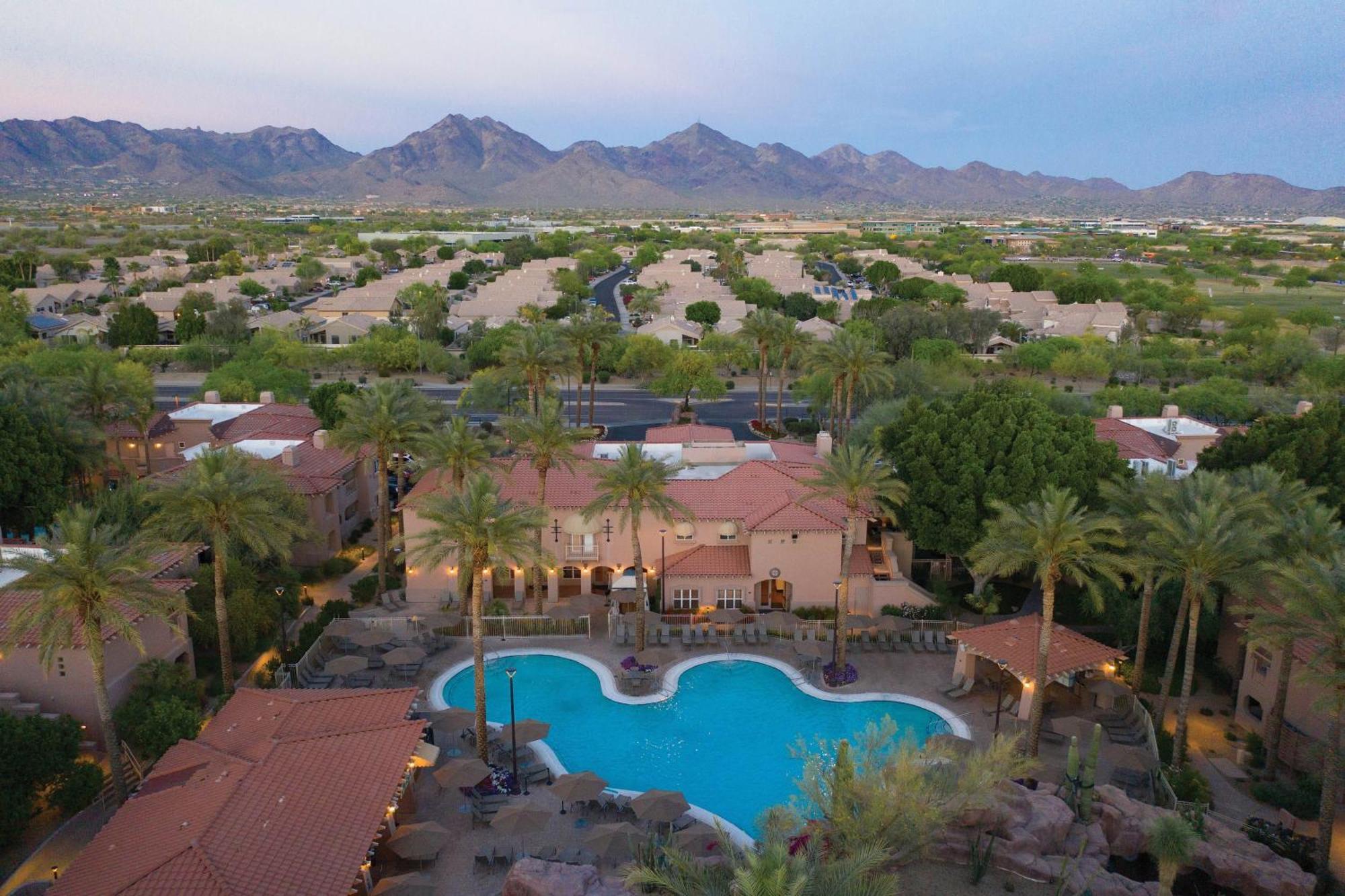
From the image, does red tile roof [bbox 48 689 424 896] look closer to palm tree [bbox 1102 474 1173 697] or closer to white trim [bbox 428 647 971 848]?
white trim [bbox 428 647 971 848]

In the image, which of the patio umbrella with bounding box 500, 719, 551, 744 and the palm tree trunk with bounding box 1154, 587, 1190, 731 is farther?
the palm tree trunk with bounding box 1154, 587, 1190, 731

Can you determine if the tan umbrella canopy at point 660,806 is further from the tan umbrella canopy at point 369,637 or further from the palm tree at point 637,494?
the tan umbrella canopy at point 369,637

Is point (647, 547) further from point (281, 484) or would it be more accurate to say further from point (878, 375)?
point (878, 375)

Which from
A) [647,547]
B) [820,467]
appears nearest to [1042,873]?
[820,467]

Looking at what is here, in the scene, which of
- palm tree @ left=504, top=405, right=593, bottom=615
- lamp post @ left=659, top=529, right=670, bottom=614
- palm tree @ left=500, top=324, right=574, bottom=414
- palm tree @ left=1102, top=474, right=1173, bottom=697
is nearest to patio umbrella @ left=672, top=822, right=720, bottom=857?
palm tree @ left=504, top=405, right=593, bottom=615

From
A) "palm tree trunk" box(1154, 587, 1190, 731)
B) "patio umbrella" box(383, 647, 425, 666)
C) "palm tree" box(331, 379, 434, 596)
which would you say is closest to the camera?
"palm tree trunk" box(1154, 587, 1190, 731)

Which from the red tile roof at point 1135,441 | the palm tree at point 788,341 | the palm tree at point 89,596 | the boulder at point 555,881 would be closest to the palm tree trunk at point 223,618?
the palm tree at point 89,596

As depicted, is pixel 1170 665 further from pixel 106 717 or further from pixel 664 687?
pixel 106 717
